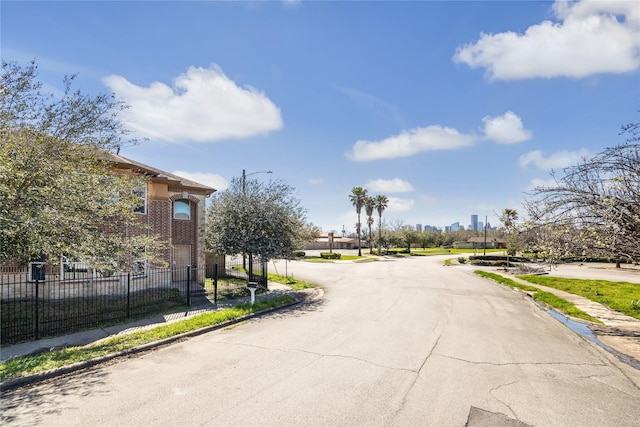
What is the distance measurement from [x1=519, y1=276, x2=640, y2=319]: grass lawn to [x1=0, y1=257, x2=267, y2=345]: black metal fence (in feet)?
56.0

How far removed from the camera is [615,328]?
1182 cm

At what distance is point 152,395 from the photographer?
5.92 m

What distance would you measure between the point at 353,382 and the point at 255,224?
1165 cm

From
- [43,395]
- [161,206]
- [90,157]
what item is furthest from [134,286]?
[43,395]

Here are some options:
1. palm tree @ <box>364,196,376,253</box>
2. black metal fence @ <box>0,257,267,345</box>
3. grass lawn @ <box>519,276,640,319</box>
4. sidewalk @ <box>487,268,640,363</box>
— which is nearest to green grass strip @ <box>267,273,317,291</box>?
black metal fence @ <box>0,257,267,345</box>

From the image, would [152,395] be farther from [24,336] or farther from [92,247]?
[24,336]

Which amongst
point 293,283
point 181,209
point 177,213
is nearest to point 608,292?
point 293,283

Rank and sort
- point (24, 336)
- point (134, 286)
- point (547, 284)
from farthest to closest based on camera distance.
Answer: point (547, 284) < point (134, 286) < point (24, 336)

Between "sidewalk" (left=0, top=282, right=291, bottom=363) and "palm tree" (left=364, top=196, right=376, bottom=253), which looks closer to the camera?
"sidewalk" (left=0, top=282, right=291, bottom=363)

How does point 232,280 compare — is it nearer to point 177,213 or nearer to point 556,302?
point 177,213

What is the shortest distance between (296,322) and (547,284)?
20.5 m

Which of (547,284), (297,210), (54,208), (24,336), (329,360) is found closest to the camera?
(329,360)

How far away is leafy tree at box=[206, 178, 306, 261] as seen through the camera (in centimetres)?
1703

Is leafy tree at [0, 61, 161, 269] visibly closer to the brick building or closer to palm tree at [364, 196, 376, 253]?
the brick building
